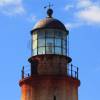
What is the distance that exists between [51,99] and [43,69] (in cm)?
207

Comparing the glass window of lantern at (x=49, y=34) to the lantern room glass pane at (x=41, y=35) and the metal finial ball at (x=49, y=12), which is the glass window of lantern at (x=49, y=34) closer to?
the lantern room glass pane at (x=41, y=35)

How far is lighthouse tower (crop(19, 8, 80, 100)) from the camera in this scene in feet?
125

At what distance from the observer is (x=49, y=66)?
38.7m

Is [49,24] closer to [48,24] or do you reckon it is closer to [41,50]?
[48,24]

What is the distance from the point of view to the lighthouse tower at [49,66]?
3809cm

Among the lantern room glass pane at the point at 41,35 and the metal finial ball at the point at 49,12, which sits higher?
the metal finial ball at the point at 49,12

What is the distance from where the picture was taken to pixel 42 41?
128ft

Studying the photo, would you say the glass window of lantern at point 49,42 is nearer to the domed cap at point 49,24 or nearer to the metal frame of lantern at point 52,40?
the metal frame of lantern at point 52,40

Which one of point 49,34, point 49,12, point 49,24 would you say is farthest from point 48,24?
point 49,12

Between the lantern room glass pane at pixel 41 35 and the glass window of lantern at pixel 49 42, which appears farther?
the lantern room glass pane at pixel 41 35

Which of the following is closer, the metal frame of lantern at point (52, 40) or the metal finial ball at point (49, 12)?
the metal frame of lantern at point (52, 40)

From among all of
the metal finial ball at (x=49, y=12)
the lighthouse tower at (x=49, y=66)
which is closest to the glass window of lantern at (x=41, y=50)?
the lighthouse tower at (x=49, y=66)

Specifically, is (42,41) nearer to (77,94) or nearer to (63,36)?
(63,36)

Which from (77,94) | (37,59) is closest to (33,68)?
(37,59)
